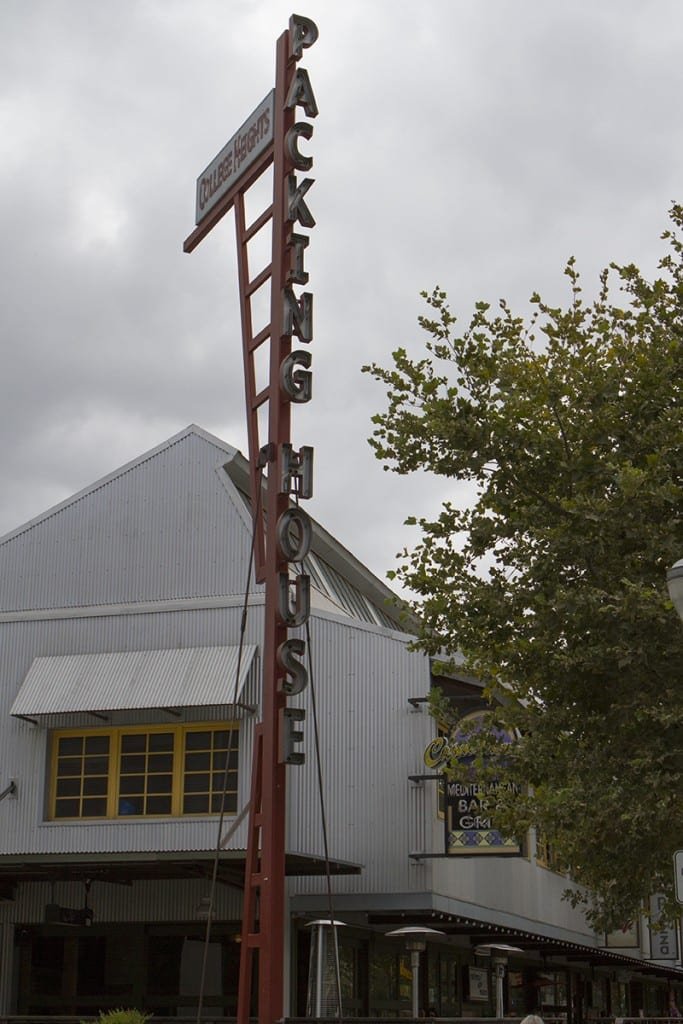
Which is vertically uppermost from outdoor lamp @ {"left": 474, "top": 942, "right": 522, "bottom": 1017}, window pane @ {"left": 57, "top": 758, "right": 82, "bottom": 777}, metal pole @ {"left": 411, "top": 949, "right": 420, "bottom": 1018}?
window pane @ {"left": 57, "top": 758, "right": 82, "bottom": 777}

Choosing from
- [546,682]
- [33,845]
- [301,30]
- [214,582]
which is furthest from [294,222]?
[33,845]

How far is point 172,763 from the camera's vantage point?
2569 centimetres

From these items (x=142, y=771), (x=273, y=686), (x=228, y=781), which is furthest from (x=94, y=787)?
(x=273, y=686)

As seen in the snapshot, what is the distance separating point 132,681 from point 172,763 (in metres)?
1.57

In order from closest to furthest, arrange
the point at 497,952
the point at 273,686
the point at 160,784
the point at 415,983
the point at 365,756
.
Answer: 1. the point at 273,686
2. the point at 415,983
3. the point at 160,784
4. the point at 365,756
5. the point at 497,952

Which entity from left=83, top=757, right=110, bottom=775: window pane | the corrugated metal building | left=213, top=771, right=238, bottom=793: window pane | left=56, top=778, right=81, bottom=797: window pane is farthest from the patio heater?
left=56, top=778, right=81, bottom=797: window pane

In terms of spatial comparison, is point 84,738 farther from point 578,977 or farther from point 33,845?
point 578,977

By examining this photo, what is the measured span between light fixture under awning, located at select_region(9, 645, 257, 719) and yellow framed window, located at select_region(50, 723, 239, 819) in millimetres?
739

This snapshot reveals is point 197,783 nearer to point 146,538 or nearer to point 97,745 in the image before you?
point 97,745

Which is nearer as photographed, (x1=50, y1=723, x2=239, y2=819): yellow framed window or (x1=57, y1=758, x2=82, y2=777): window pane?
(x1=50, y1=723, x2=239, y2=819): yellow framed window

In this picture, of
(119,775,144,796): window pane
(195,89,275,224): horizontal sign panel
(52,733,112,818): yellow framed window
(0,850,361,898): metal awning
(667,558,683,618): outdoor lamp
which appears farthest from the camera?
(52,733,112,818): yellow framed window

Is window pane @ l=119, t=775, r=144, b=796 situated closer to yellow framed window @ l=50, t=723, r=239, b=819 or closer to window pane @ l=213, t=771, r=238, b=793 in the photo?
yellow framed window @ l=50, t=723, r=239, b=819

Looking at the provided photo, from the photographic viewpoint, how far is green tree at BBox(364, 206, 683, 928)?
18.2 metres

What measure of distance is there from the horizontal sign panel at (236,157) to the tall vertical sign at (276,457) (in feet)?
0.06
